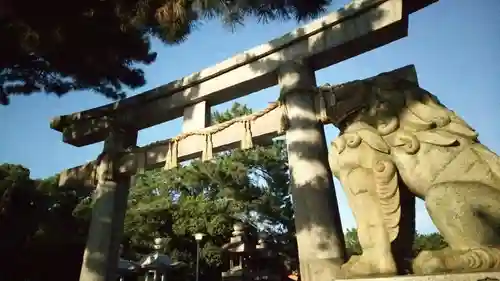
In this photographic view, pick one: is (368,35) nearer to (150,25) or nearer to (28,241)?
(150,25)

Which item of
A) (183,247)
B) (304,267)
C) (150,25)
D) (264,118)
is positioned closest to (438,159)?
(304,267)

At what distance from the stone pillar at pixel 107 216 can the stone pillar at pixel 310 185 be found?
3.25m

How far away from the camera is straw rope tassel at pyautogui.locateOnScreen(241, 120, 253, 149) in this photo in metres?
4.81

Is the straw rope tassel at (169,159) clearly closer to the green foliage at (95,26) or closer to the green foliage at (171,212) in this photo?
the green foliage at (95,26)

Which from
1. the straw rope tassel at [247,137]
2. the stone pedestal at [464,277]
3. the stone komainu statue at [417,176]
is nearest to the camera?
the stone pedestal at [464,277]

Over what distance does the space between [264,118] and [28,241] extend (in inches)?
361

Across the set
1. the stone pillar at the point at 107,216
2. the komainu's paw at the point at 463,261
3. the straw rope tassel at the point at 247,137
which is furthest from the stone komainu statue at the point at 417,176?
the stone pillar at the point at 107,216

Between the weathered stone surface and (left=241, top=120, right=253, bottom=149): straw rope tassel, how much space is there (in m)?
0.65

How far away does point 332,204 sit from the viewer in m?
3.92

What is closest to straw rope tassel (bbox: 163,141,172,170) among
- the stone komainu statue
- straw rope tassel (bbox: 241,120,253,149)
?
straw rope tassel (bbox: 241,120,253,149)

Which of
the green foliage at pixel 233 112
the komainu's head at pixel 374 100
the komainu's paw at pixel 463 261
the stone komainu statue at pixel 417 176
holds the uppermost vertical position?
the green foliage at pixel 233 112

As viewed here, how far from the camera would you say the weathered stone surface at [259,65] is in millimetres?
4176

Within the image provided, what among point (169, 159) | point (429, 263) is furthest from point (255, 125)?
point (429, 263)

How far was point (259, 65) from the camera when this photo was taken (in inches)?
197
